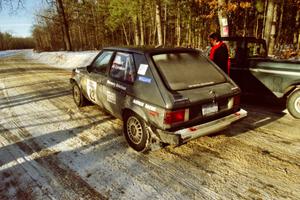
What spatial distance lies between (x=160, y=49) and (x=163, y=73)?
0.62m

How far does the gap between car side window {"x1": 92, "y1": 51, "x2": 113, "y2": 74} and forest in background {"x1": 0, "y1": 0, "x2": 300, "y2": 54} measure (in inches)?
293

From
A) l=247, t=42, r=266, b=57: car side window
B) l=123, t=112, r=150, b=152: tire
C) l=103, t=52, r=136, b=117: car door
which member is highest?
l=247, t=42, r=266, b=57: car side window

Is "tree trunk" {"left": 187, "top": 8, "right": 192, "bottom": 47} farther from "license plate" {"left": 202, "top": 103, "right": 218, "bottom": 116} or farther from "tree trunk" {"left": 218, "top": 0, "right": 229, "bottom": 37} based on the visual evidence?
"license plate" {"left": 202, "top": 103, "right": 218, "bottom": 116}

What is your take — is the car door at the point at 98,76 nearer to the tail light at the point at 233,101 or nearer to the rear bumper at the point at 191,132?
the rear bumper at the point at 191,132

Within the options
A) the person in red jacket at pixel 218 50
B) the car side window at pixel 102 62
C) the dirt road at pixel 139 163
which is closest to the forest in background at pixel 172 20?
the person in red jacket at pixel 218 50

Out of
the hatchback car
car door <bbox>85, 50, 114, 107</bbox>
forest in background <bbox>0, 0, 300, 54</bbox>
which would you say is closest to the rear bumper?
the hatchback car

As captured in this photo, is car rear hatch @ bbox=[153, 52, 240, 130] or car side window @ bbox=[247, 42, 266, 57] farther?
car side window @ bbox=[247, 42, 266, 57]

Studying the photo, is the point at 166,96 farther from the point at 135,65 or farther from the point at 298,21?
the point at 298,21

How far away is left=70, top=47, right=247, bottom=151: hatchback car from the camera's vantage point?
3254 mm

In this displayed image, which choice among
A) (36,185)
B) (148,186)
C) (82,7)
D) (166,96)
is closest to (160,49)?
(166,96)

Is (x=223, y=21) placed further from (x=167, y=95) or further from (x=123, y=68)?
(x=167, y=95)

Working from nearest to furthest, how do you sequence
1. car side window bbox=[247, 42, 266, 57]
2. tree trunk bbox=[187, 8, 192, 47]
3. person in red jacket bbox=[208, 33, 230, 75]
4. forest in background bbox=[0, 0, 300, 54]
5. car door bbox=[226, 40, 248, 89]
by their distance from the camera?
person in red jacket bbox=[208, 33, 230, 75] < car door bbox=[226, 40, 248, 89] < car side window bbox=[247, 42, 266, 57] < forest in background bbox=[0, 0, 300, 54] < tree trunk bbox=[187, 8, 192, 47]

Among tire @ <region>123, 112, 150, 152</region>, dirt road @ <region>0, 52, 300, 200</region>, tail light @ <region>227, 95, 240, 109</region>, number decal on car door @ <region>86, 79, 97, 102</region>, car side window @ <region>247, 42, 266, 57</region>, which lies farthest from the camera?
car side window @ <region>247, 42, 266, 57</region>

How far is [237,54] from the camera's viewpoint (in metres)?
6.30
